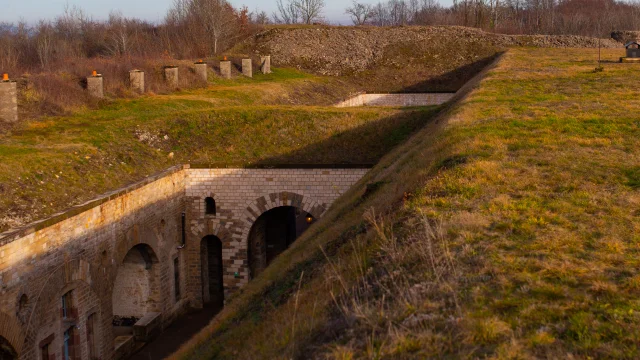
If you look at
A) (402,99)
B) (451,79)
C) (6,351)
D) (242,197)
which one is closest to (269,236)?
(242,197)

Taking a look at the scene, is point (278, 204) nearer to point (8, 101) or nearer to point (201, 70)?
point (8, 101)

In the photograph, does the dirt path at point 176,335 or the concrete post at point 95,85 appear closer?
the dirt path at point 176,335

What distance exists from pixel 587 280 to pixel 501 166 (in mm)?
4129

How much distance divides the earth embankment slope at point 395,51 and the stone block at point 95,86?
21539 millimetres

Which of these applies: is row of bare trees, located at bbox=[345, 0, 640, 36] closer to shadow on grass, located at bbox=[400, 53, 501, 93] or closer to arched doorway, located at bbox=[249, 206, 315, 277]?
shadow on grass, located at bbox=[400, 53, 501, 93]

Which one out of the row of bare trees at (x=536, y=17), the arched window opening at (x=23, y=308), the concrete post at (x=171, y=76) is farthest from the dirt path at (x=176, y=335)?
the row of bare trees at (x=536, y=17)

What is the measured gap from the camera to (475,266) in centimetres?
611

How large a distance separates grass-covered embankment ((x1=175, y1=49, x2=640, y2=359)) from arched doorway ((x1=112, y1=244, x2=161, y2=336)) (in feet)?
20.8

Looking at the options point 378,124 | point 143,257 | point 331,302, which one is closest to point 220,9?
point 378,124

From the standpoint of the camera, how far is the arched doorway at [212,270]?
19.5 meters

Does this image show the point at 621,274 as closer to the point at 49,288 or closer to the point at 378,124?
the point at 49,288

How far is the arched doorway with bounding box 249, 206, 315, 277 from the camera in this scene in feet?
64.5

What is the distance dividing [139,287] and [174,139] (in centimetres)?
487

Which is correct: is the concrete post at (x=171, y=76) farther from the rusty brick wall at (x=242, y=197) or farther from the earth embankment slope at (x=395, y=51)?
the earth embankment slope at (x=395, y=51)
